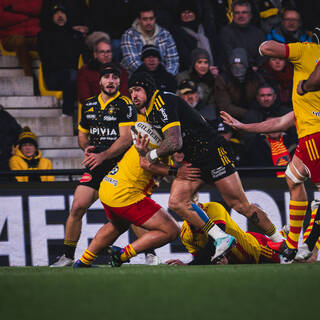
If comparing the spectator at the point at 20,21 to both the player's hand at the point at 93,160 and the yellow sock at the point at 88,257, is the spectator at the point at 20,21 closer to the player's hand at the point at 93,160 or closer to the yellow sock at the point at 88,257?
the player's hand at the point at 93,160

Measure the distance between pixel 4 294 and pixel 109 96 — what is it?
10.8 feet

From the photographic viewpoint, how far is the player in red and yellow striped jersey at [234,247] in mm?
6879

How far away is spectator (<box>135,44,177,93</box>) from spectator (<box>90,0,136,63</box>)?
56.3 inches

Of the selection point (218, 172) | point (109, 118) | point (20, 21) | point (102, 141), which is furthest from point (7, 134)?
point (218, 172)

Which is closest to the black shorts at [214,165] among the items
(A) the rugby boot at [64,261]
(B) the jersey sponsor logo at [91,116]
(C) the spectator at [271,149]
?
(B) the jersey sponsor logo at [91,116]

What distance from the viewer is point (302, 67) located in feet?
20.8

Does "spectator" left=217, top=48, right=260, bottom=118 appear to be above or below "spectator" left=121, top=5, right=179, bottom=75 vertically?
below

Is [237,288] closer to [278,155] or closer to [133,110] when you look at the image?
[133,110]

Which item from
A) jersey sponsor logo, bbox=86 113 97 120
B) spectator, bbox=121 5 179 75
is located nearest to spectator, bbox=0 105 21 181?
spectator, bbox=121 5 179 75

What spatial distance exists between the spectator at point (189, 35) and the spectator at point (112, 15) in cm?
79

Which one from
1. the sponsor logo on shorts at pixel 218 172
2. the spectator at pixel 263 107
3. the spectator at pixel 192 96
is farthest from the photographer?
the spectator at pixel 263 107

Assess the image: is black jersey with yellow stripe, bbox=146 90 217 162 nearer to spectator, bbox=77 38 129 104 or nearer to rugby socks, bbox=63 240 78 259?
rugby socks, bbox=63 240 78 259

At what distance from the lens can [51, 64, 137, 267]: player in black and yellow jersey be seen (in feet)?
24.6

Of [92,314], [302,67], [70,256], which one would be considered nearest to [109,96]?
[70,256]
